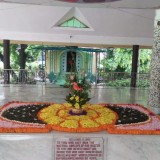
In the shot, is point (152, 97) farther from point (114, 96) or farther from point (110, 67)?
point (110, 67)

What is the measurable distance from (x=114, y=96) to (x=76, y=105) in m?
3.77

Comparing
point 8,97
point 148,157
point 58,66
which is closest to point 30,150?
point 148,157

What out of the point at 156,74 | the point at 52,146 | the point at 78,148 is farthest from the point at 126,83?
the point at 52,146

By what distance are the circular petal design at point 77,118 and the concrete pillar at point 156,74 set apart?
1.72 metres

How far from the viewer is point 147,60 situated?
17141mm

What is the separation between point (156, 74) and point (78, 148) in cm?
360

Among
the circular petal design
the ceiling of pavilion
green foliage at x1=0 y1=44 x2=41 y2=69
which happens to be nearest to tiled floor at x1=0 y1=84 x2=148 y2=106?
the circular petal design

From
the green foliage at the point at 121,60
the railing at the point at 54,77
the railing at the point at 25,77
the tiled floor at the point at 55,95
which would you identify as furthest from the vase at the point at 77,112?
the green foliage at the point at 121,60

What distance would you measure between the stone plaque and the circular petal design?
26cm

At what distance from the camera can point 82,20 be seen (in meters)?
9.94

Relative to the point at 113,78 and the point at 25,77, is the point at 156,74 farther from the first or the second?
the point at 25,77

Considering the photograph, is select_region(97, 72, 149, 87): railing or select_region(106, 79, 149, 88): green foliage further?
select_region(106, 79, 149, 88): green foliage

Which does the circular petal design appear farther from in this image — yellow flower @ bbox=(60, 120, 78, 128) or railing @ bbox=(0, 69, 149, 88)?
railing @ bbox=(0, 69, 149, 88)

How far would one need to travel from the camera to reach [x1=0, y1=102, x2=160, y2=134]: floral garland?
191 inches
